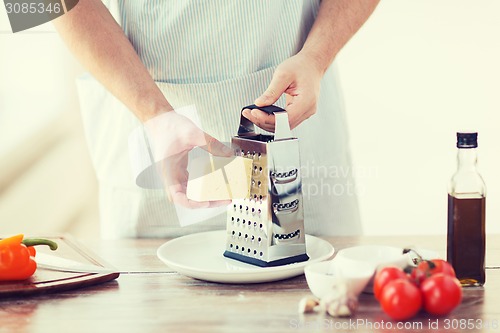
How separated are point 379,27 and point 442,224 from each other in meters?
0.97

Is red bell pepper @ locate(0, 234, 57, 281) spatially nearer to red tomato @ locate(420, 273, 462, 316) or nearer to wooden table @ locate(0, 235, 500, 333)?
wooden table @ locate(0, 235, 500, 333)

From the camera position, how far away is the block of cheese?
5.50 ft

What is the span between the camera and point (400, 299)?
1.30 meters

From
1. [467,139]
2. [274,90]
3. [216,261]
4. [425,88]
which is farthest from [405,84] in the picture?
[467,139]

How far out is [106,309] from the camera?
1.44 m

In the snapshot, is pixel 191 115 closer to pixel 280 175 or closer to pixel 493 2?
pixel 280 175

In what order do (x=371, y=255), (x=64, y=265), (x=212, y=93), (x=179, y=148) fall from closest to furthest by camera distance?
(x=371, y=255) < (x=64, y=265) < (x=179, y=148) < (x=212, y=93)

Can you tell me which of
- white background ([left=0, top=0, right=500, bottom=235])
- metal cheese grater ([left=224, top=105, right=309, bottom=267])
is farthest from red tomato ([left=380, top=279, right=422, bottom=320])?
white background ([left=0, top=0, right=500, bottom=235])

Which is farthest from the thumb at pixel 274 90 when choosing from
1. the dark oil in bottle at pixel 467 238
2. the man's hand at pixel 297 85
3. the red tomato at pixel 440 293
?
the red tomato at pixel 440 293

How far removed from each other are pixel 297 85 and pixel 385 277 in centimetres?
67

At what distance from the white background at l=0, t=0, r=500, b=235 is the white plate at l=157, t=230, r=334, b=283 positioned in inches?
73.5

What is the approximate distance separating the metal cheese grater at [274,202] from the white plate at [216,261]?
0.04 meters

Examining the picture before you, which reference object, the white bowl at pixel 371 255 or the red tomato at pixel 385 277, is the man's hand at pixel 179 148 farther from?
the red tomato at pixel 385 277

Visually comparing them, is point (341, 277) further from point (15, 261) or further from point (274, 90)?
point (15, 261)
